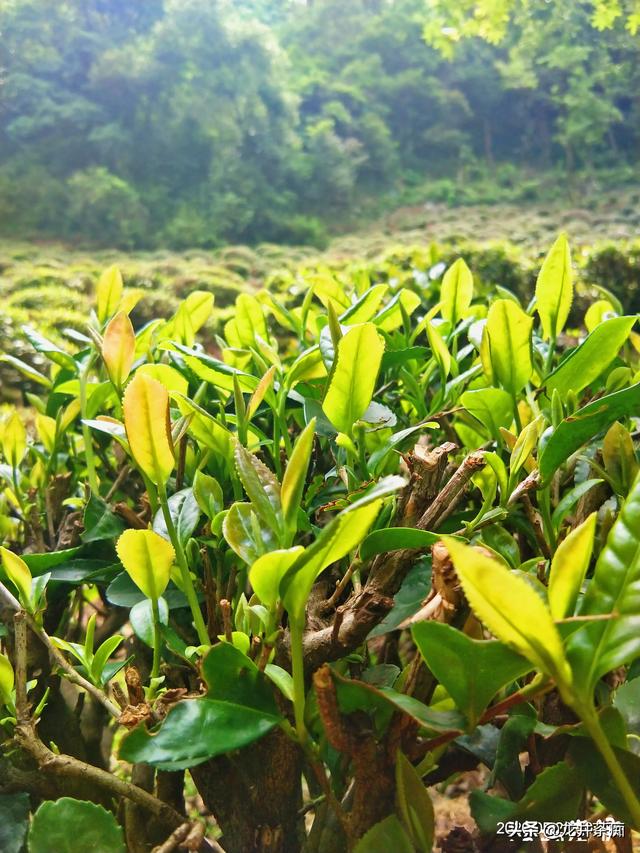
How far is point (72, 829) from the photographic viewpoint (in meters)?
0.26

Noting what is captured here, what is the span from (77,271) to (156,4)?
41.6 ft

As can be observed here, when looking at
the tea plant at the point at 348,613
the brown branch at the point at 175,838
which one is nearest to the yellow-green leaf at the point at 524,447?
the tea plant at the point at 348,613

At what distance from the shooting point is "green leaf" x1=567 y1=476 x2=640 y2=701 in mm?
208

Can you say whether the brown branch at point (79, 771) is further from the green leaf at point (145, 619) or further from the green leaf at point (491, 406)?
the green leaf at point (491, 406)

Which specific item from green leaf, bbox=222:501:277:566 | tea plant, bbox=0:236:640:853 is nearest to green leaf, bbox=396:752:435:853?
tea plant, bbox=0:236:640:853

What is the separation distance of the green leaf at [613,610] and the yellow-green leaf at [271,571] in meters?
0.11

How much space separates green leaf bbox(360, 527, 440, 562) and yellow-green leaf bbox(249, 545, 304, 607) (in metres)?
0.05

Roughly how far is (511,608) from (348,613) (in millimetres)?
90

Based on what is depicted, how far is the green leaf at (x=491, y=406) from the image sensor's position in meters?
0.36

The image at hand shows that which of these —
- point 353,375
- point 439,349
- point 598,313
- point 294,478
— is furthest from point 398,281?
point 294,478

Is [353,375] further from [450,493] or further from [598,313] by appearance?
[598,313]

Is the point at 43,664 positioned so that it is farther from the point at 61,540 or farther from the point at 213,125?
the point at 213,125

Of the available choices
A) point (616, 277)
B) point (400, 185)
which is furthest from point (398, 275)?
point (400, 185)

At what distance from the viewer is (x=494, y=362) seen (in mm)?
383
